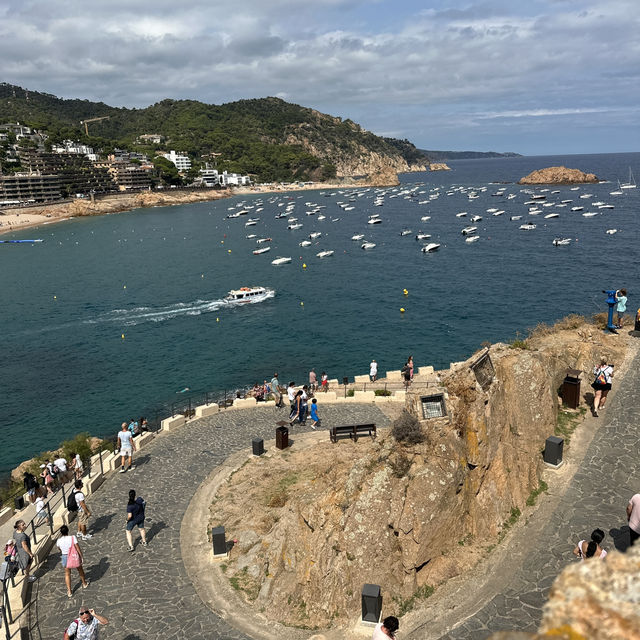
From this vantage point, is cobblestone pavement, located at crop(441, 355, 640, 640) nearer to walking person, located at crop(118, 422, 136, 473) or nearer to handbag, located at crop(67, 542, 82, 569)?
handbag, located at crop(67, 542, 82, 569)

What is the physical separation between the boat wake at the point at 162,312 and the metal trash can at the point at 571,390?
137ft

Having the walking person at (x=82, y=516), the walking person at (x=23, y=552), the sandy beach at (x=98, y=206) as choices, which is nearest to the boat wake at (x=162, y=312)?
the walking person at (x=82, y=516)

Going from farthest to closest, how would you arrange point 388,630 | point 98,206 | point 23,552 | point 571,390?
point 98,206
point 571,390
point 23,552
point 388,630

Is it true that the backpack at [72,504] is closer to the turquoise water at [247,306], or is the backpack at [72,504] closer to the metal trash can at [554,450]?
the metal trash can at [554,450]

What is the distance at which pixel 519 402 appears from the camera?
14461mm

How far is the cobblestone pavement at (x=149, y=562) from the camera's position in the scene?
36.2ft

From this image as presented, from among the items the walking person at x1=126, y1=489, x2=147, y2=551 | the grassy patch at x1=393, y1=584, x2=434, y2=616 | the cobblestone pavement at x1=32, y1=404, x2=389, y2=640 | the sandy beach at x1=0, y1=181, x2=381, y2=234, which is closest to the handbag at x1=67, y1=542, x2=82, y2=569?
the cobblestone pavement at x1=32, y1=404, x2=389, y2=640

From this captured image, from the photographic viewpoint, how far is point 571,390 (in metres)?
17.5

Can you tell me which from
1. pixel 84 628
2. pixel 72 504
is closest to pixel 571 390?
pixel 84 628

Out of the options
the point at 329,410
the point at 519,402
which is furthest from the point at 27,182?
the point at 519,402

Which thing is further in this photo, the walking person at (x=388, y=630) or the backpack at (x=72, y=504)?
the backpack at (x=72, y=504)

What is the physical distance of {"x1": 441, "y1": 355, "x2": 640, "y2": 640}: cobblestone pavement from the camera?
9.80 meters

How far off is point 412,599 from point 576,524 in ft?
14.7

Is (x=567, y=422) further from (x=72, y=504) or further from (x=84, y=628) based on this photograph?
(x=72, y=504)
